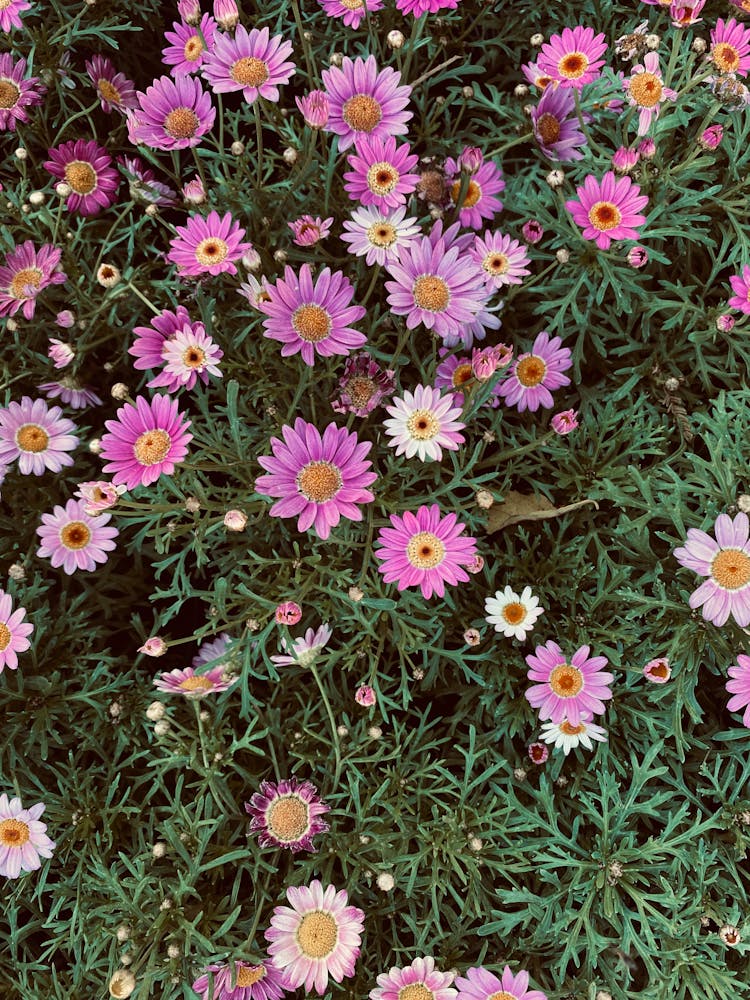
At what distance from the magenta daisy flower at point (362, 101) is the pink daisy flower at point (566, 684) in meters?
1.23

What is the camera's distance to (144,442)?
5.32ft

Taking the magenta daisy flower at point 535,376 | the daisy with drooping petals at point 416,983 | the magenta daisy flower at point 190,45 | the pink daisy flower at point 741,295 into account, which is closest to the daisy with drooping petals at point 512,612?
the magenta daisy flower at point 535,376

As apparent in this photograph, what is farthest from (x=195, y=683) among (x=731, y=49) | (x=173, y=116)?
(x=731, y=49)

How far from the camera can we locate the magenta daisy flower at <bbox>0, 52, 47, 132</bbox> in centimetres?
199

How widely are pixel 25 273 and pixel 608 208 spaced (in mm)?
1396

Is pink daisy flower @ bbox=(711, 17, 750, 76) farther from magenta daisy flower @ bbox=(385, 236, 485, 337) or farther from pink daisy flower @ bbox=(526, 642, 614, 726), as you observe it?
pink daisy flower @ bbox=(526, 642, 614, 726)

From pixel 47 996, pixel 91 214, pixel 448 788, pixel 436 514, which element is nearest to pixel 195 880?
pixel 47 996

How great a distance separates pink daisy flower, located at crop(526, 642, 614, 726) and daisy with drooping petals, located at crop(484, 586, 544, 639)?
0.06 metres

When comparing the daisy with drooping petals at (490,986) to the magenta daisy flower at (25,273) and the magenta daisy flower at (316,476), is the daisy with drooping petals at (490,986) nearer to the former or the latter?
the magenta daisy flower at (316,476)

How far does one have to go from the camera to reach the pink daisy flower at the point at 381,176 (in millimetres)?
1734

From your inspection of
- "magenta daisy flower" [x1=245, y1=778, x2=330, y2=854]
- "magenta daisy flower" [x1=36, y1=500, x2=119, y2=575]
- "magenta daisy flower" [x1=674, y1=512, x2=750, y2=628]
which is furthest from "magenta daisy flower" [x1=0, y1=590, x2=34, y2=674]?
"magenta daisy flower" [x1=674, y1=512, x2=750, y2=628]

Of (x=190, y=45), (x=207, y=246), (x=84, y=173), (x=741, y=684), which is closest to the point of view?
(x=741, y=684)

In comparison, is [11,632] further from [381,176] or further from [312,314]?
[381,176]

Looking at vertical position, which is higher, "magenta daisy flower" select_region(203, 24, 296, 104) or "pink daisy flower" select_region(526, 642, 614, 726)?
"magenta daisy flower" select_region(203, 24, 296, 104)
